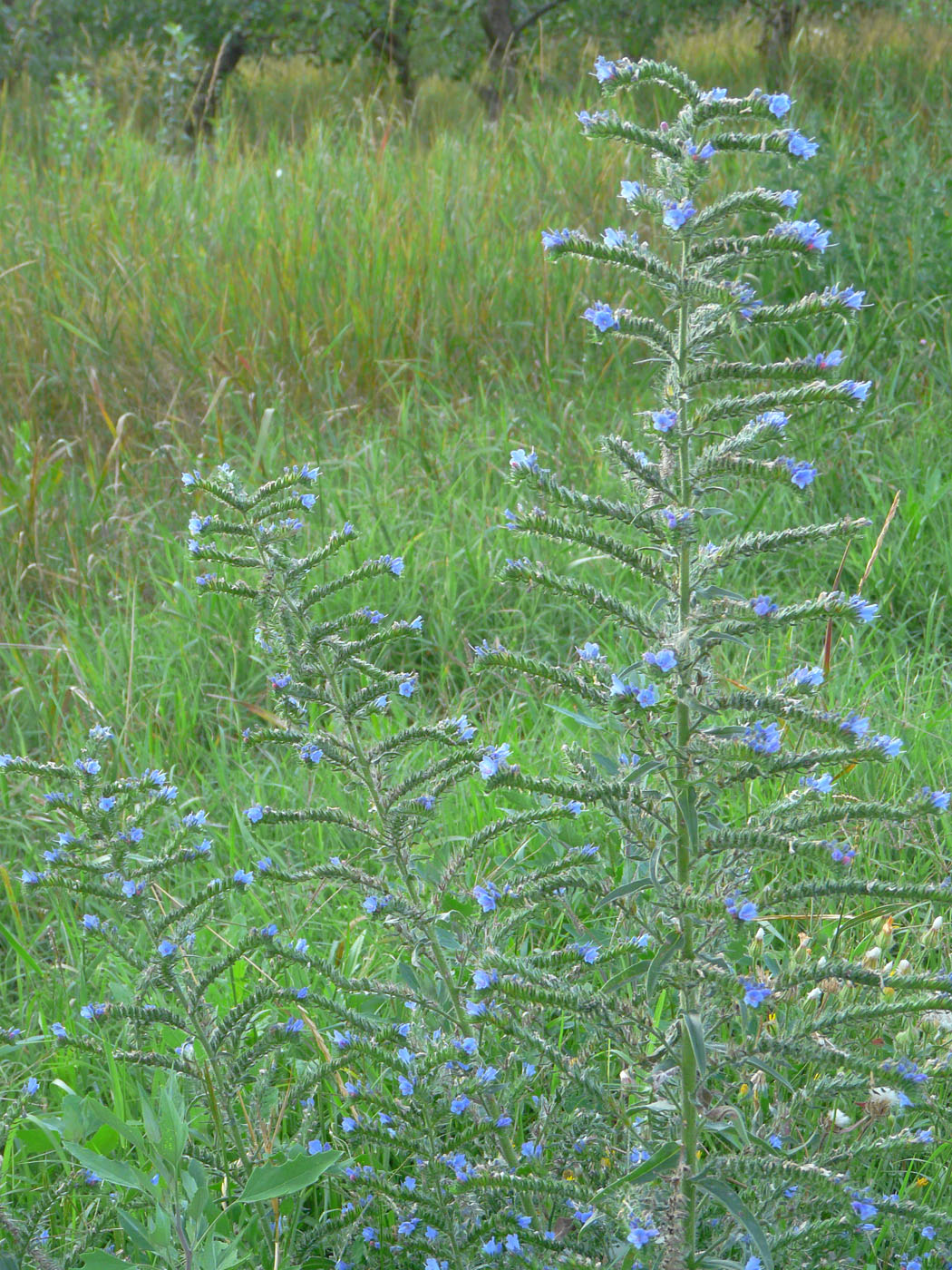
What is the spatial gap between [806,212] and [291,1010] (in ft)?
13.0

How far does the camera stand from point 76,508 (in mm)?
4238

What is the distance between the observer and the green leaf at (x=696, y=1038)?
1345 millimetres

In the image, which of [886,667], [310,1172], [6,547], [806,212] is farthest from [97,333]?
[310,1172]

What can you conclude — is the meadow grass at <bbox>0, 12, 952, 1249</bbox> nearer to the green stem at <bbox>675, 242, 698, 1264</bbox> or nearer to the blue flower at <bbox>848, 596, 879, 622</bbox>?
the green stem at <bbox>675, 242, 698, 1264</bbox>

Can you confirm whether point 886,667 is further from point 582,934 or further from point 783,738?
point 582,934

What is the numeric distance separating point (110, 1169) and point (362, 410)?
11.6ft

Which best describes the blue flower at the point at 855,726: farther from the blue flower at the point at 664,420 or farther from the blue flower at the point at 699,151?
the blue flower at the point at 699,151

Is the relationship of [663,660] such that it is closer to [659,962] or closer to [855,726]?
[855,726]

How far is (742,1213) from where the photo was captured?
4.43 ft

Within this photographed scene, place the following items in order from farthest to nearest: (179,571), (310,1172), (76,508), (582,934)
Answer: (76,508), (179,571), (582,934), (310,1172)

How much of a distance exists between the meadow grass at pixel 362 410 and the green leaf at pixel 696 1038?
1047mm

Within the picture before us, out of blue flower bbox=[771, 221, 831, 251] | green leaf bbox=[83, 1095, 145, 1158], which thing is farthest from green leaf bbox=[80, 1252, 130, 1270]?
blue flower bbox=[771, 221, 831, 251]

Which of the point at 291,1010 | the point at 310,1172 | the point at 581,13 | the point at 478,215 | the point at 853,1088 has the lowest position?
the point at 291,1010

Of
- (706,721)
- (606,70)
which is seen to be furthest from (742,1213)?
(606,70)
